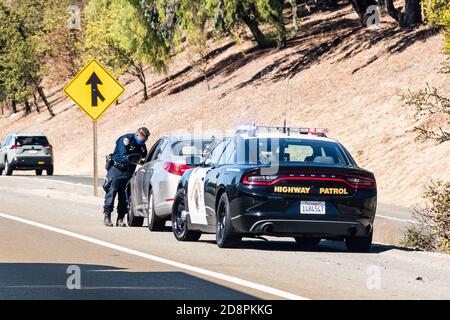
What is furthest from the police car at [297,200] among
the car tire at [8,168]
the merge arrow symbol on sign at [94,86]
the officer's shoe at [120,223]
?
the car tire at [8,168]

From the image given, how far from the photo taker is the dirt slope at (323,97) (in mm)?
38312

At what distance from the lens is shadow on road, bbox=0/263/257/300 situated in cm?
1138

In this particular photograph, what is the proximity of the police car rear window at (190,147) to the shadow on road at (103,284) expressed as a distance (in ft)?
19.7

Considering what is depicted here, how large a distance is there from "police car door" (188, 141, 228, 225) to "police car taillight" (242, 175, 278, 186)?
3.94 feet

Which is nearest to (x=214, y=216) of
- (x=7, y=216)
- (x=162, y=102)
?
(x=7, y=216)

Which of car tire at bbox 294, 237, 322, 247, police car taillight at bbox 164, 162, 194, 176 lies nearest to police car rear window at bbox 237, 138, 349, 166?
car tire at bbox 294, 237, 322, 247

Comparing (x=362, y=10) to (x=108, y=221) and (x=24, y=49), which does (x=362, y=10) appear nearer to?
(x=24, y=49)

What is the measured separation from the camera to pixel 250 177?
15.6 metres

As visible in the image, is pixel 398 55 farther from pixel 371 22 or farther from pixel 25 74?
pixel 25 74

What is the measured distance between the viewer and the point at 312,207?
15539mm

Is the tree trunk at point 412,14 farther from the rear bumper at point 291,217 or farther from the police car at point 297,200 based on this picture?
the rear bumper at point 291,217

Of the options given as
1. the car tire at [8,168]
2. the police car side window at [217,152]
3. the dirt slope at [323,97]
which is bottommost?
the car tire at [8,168]

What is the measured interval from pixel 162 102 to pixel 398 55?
729 inches
